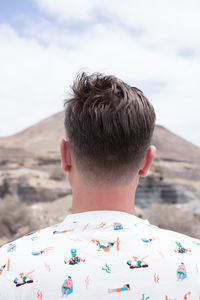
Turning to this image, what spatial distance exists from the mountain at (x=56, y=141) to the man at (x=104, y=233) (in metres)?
95.7

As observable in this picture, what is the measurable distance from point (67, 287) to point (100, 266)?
0.12m

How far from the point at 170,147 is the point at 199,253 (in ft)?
372

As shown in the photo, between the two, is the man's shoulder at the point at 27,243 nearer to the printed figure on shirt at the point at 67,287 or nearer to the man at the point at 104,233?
the man at the point at 104,233

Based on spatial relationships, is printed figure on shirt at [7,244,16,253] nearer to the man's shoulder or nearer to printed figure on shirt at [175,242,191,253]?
the man's shoulder

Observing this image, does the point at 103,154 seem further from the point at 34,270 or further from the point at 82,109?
the point at 34,270

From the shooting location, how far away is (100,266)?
111 centimetres

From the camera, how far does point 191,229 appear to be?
12992 millimetres

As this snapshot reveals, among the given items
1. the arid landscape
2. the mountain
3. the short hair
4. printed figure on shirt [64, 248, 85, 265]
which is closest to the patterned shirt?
printed figure on shirt [64, 248, 85, 265]

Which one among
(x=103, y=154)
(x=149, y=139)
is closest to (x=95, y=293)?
(x=103, y=154)

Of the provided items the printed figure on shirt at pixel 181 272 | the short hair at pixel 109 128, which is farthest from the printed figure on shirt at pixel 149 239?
the short hair at pixel 109 128

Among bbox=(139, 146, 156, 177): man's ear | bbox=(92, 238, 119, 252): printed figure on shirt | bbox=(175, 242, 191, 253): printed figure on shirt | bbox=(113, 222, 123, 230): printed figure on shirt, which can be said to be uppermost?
bbox=(139, 146, 156, 177): man's ear

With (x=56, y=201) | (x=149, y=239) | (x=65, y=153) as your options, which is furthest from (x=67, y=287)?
(x=56, y=201)

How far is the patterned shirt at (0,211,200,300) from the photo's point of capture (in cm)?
109

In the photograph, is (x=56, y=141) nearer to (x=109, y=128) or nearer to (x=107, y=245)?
(x=109, y=128)
